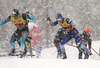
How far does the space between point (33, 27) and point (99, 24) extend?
22.4 metres

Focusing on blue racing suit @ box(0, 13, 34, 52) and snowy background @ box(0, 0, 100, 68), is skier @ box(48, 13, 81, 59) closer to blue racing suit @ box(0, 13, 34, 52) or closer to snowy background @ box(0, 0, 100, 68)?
blue racing suit @ box(0, 13, 34, 52)

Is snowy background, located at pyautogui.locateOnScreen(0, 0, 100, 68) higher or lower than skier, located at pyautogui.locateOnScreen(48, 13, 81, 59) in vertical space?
higher

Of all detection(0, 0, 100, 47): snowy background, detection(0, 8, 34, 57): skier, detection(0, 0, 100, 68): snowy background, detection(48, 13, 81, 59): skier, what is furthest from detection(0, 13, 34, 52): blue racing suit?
detection(0, 0, 100, 47): snowy background

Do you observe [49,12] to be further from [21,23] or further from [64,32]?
[21,23]

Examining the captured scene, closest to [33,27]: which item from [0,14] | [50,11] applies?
[50,11]

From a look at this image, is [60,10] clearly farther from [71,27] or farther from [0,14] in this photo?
[71,27]

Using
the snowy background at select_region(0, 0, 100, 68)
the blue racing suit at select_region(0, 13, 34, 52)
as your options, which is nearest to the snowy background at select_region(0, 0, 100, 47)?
the snowy background at select_region(0, 0, 100, 68)

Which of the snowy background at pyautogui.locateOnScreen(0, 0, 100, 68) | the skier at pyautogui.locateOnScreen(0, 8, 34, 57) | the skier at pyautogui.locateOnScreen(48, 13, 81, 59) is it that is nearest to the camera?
the skier at pyautogui.locateOnScreen(0, 8, 34, 57)

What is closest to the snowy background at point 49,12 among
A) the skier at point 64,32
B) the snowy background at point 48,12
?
the snowy background at point 48,12

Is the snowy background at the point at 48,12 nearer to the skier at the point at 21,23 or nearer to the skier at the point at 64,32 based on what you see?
the skier at the point at 64,32

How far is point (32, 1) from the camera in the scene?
17859 millimetres

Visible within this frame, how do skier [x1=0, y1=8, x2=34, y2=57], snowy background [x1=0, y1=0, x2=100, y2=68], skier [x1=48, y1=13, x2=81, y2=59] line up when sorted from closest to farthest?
skier [x1=0, y1=8, x2=34, y2=57] < skier [x1=48, y1=13, x2=81, y2=59] < snowy background [x1=0, y1=0, x2=100, y2=68]

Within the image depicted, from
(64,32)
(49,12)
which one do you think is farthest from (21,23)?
(49,12)

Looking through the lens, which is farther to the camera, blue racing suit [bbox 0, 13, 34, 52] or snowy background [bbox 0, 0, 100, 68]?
snowy background [bbox 0, 0, 100, 68]
